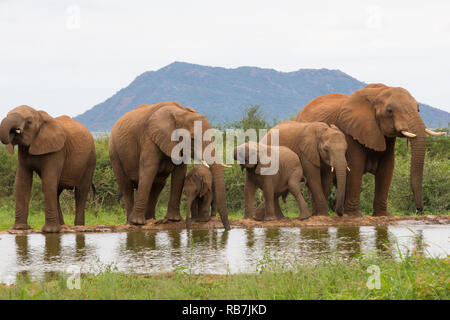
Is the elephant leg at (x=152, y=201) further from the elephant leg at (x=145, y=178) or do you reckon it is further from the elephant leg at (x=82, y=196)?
the elephant leg at (x=82, y=196)

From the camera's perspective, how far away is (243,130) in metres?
25.4

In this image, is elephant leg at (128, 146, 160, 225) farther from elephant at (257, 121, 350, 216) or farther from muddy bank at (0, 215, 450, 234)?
elephant at (257, 121, 350, 216)

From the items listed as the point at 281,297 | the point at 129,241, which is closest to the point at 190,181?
the point at 129,241

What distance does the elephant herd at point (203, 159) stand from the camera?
13.9 metres

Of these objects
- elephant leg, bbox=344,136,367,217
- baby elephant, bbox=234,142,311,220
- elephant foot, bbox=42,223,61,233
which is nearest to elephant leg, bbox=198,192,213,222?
baby elephant, bbox=234,142,311,220

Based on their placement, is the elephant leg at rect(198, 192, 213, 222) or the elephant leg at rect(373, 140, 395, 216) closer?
the elephant leg at rect(198, 192, 213, 222)

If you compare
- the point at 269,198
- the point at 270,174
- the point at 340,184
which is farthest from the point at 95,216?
the point at 340,184

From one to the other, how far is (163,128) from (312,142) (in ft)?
11.0

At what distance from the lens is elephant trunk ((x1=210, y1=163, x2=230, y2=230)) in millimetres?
13359

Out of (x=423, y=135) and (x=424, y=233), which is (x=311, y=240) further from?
(x=423, y=135)

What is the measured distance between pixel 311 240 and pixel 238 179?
8.42 metres

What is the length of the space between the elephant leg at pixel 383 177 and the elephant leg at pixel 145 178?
4.93m

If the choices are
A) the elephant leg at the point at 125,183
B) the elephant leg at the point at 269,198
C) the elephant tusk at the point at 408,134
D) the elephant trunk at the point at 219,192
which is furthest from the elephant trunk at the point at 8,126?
the elephant tusk at the point at 408,134

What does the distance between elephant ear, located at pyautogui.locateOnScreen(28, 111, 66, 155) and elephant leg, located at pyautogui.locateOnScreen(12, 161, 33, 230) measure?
61 cm
